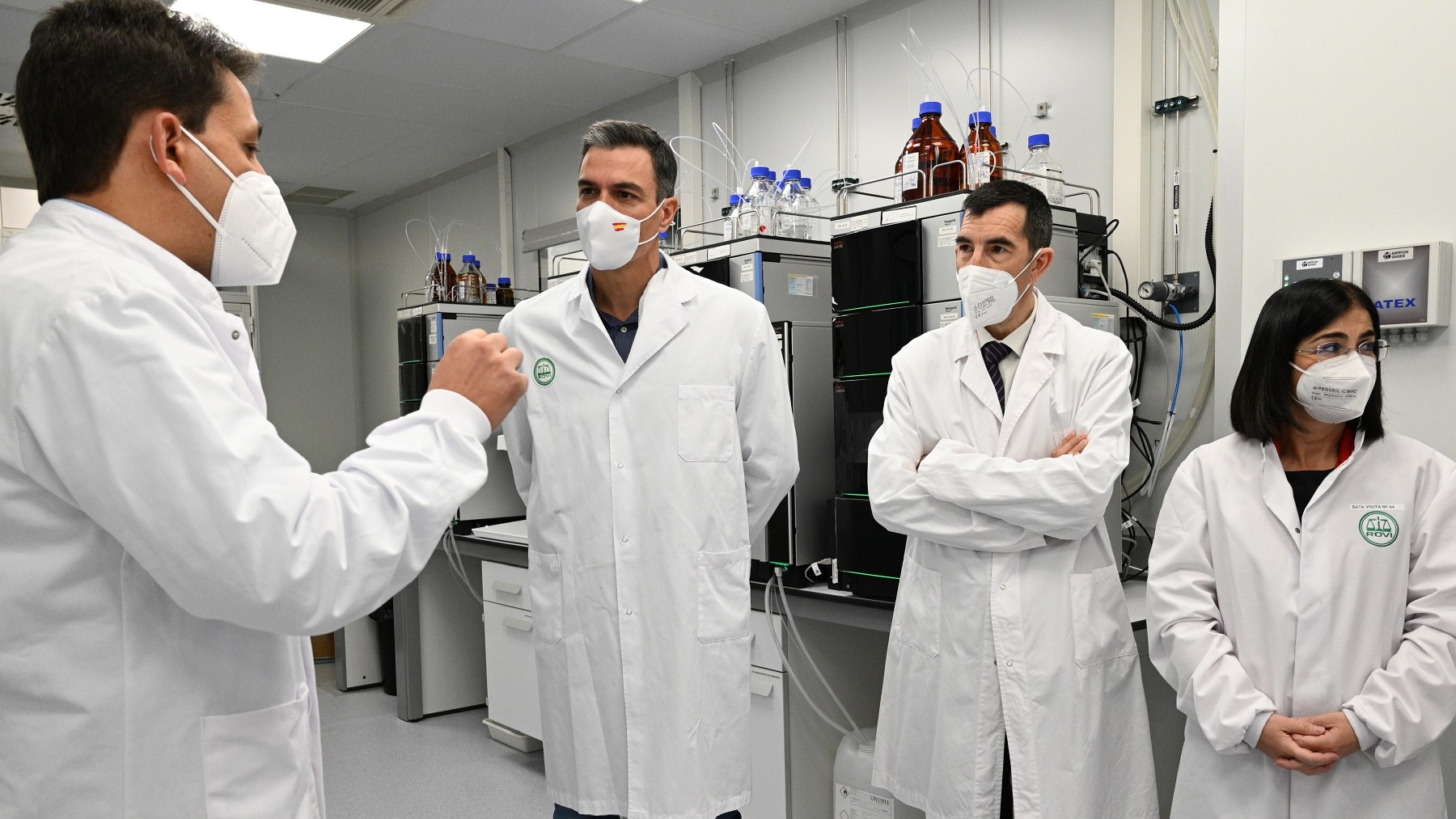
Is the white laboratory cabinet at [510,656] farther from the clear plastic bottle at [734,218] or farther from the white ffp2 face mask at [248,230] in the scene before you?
the white ffp2 face mask at [248,230]

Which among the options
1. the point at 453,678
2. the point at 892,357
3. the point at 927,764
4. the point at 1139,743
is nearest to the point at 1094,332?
the point at 892,357

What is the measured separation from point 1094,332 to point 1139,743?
0.78m

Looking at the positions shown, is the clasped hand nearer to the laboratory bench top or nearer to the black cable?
the laboratory bench top

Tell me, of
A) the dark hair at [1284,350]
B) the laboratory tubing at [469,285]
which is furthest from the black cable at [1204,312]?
the laboratory tubing at [469,285]

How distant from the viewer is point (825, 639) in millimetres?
2602

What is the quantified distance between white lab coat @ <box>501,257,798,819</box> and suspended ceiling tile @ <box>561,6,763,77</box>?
7.03 feet

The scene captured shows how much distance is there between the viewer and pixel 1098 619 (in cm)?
178

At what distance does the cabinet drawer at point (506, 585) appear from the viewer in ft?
11.7

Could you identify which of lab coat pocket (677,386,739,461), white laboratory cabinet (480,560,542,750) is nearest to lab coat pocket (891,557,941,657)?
lab coat pocket (677,386,739,461)

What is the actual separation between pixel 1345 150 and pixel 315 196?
5953mm

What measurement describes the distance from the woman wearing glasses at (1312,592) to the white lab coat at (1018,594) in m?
0.13

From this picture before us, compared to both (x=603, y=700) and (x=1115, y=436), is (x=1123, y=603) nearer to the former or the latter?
(x=1115, y=436)

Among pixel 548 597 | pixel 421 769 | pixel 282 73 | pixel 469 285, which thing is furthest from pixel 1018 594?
pixel 282 73

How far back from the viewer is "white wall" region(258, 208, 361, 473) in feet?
21.7
